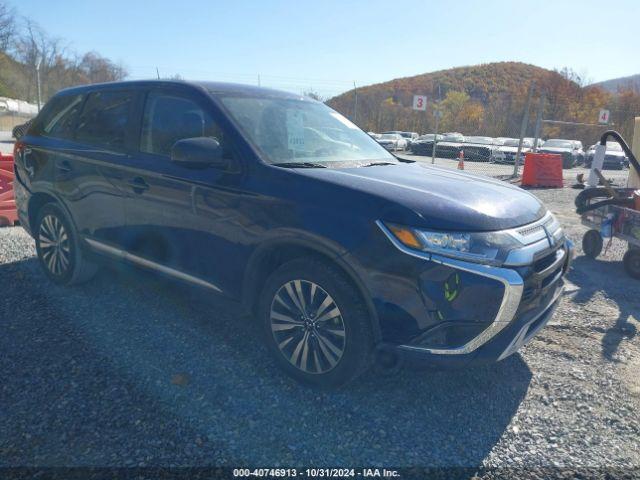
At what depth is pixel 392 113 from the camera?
135 feet

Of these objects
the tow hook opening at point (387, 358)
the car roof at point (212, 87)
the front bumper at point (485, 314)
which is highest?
the car roof at point (212, 87)

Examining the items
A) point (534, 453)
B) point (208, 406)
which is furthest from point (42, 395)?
point (534, 453)

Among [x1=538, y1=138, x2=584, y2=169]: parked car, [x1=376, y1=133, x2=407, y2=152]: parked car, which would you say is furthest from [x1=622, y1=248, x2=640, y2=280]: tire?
[x1=376, y1=133, x2=407, y2=152]: parked car

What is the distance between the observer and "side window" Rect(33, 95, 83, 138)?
4.39 m

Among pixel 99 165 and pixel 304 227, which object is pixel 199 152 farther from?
pixel 99 165

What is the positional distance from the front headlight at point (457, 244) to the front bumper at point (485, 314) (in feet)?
0.11

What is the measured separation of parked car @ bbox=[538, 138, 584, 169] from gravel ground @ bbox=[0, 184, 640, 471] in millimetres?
21604

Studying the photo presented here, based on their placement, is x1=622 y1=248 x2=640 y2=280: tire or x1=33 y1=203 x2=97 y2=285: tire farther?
x1=622 y1=248 x2=640 y2=280: tire

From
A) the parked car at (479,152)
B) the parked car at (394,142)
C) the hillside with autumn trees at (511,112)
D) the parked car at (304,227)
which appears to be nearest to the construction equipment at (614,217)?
the parked car at (304,227)

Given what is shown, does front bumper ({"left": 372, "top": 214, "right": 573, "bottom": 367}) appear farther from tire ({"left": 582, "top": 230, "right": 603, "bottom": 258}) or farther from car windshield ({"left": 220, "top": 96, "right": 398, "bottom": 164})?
tire ({"left": 582, "top": 230, "right": 603, "bottom": 258})

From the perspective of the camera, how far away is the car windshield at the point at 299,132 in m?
3.30

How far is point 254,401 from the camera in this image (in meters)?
2.89

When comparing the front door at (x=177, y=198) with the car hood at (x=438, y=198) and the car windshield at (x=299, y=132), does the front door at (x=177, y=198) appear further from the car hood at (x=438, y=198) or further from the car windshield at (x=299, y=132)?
the car hood at (x=438, y=198)

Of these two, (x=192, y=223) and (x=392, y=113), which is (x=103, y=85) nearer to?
(x=192, y=223)
